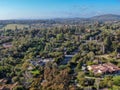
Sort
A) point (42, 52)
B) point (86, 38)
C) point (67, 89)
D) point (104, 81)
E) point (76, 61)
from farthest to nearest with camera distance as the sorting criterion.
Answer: point (86, 38)
point (42, 52)
point (76, 61)
point (104, 81)
point (67, 89)

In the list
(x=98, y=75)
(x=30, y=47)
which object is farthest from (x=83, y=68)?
(x=30, y=47)

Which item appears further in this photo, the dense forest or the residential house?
the residential house

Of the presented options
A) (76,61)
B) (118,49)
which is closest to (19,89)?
(76,61)

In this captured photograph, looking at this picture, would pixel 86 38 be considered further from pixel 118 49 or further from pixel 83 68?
pixel 83 68

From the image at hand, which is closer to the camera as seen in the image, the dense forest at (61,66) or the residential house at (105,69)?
the dense forest at (61,66)

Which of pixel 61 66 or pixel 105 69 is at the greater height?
pixel 61 66

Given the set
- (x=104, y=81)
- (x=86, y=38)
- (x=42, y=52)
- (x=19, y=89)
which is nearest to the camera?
(x=19, y=89)

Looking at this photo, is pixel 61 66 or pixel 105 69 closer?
pixel 105 69

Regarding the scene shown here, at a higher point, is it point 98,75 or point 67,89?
point 67,89

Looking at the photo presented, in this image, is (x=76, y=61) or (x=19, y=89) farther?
(x=76, y=61)
